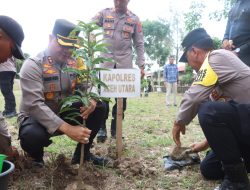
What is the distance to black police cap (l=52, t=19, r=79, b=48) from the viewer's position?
2.81 m

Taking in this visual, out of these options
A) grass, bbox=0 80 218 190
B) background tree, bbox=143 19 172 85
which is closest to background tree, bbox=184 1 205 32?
grass, bbox=0 80 218 190

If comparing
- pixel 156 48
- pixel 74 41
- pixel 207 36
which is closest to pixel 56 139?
pixel 74 41

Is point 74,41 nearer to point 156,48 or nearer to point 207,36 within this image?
point 207,36

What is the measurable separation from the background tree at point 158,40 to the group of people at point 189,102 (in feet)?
128

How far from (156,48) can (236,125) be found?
40.6 meters

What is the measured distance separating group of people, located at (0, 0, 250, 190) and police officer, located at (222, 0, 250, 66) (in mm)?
740

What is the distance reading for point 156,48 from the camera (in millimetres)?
42625

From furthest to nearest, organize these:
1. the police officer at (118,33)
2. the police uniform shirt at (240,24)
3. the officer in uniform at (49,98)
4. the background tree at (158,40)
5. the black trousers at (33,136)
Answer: the background tree at (158,40), the police officer at (118,33), the police uniform shirt at (240,24), the black trousers at (33,136), the officer in uniform at (49,98)

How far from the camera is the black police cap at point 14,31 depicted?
2.40 meters

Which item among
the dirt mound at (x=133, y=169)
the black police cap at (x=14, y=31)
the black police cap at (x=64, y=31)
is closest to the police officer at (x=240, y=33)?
the dirt mound at (x=133, y=169)

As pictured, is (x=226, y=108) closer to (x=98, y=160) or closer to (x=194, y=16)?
(x=98, y=160)

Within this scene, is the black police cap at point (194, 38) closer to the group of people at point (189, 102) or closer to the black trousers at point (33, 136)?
the group of people at point (189, 102)

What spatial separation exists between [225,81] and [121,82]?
1.31 m

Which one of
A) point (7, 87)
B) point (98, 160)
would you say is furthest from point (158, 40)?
point (98, 160)
